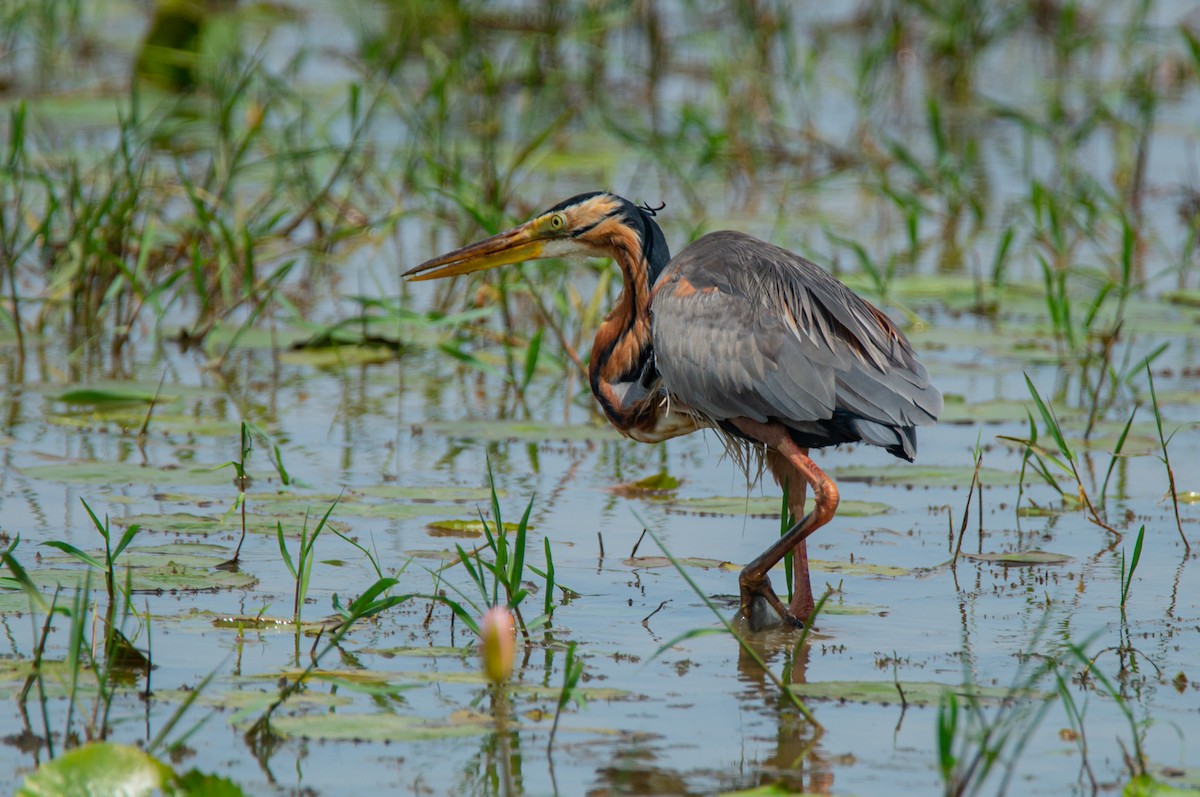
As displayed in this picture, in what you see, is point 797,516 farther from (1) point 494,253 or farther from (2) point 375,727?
(2) point 375,727

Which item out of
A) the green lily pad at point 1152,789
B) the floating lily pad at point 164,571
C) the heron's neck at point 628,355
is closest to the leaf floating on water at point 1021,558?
the heron's neck at point 628,355

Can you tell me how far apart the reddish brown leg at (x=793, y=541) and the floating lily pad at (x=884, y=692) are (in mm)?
750

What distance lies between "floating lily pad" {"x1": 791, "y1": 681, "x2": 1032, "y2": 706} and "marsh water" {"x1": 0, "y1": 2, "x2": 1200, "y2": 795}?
12 millimetres

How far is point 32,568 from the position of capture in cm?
504

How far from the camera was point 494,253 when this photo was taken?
6207 millimetres

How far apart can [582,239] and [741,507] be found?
1098mm

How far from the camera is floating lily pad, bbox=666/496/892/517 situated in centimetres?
599

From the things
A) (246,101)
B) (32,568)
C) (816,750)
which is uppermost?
(246,101)

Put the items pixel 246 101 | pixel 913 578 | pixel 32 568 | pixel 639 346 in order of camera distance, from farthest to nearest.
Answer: pixel 246 101
pixel 639 346
pixel 913 578
pixel 32 568

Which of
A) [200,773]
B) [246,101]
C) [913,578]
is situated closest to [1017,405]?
[913,578]

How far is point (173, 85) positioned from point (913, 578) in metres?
10.2

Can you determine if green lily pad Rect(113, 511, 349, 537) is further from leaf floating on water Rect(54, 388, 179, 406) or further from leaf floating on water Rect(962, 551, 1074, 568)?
leaf floating on water Rect(962, 551, 1074, 568)

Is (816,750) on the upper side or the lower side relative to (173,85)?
lower

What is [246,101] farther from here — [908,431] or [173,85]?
[908,431]
